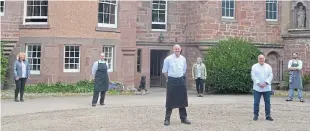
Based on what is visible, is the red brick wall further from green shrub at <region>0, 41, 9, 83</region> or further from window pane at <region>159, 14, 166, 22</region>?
green shrub at <region>0, 41, 9, 83</region>

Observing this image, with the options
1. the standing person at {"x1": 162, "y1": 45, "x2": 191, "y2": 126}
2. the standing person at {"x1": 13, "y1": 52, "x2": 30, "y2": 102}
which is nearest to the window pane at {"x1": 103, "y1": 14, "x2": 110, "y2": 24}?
the standing person at {"x1": 13, "y1": 52, "x2": 30, "y2": 102}

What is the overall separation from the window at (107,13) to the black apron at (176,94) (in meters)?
10.4

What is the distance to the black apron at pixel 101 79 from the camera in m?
13.5

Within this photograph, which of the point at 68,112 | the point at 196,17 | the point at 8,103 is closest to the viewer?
the point at 68,112

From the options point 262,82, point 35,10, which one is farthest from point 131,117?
point 35,10

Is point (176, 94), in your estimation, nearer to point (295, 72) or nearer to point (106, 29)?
point (295, 72)

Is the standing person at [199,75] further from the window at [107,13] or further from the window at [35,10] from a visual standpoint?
the window at [35,10]

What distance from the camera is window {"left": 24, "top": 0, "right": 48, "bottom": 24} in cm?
1897

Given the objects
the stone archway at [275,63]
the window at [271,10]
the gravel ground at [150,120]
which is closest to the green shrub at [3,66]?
the gravel ground at [150,120]

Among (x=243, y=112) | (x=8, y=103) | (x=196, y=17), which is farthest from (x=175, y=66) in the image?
(x=196, y=17)

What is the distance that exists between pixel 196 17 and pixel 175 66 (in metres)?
12.7

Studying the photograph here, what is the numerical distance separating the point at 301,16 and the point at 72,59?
12.4 metres

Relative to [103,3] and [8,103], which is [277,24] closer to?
[103,3]

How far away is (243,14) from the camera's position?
73.6 ft
